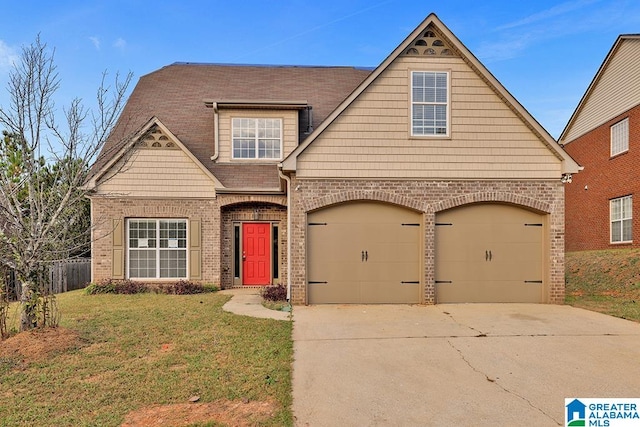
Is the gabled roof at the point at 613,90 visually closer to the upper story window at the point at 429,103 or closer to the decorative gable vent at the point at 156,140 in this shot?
the upper story window at the point at 429,103

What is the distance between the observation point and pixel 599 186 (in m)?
18.6

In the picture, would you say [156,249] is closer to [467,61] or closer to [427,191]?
[427,191]

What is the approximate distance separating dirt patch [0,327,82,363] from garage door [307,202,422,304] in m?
5.02

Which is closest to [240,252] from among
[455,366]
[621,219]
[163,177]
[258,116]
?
[163,177]

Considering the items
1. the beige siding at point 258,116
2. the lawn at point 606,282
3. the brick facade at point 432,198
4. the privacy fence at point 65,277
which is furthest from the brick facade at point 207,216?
the lawn at point 606,282

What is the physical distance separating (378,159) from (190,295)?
21.8ft

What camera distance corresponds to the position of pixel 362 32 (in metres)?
17.6

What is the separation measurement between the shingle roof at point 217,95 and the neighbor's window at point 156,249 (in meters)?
2.19

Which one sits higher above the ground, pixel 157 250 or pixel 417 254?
pixel 417 254

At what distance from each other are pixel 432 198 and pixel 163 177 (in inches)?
323

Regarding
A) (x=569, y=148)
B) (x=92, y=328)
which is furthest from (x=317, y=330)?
(x=569, y=148)

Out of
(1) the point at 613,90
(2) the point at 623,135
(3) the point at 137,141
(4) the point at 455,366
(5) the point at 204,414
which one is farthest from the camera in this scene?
(1) the point at 613,90

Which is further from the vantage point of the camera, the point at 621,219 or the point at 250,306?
the point at 621,219

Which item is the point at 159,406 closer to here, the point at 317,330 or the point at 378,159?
the point at 317,330
